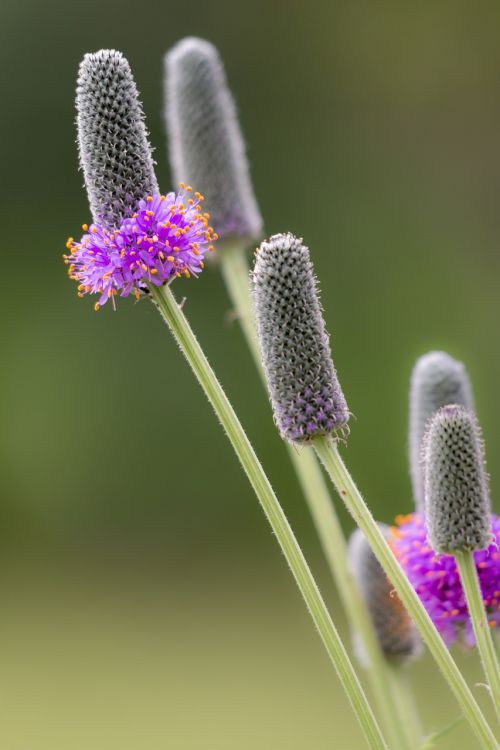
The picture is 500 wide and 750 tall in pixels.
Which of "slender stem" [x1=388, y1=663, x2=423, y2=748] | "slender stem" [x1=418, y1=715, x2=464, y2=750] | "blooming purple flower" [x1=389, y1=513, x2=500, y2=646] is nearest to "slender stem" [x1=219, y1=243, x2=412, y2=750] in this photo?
"slender stem" [x1=388, y1=663, x2=423, y2=748]

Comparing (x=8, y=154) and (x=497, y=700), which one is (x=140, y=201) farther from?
(x=8, y=154)

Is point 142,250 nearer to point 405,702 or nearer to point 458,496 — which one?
point 458,496

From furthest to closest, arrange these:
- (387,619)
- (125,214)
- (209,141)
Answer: (209,141) < (387,619) < (125,214)

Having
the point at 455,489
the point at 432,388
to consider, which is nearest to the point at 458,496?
the point at 455,489

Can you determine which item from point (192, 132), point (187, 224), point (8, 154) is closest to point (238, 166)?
point (192, 132)

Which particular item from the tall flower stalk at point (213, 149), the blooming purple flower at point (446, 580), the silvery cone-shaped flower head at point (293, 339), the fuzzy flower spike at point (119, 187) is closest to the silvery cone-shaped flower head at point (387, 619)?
the blooming purple flower at point (446, 580)
